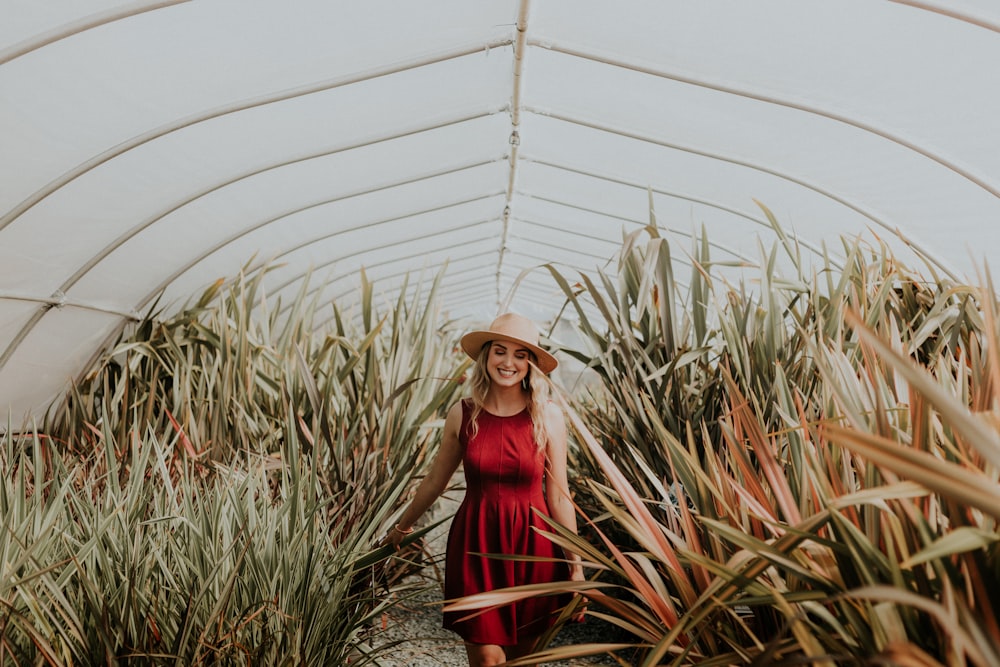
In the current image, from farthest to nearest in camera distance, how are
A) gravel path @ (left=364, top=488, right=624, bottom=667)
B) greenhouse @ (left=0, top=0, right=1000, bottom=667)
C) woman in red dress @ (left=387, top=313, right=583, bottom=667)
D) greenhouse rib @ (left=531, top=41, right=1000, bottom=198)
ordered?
greenhouse rib @ (left=531, top=41, right=1000, bottom=198) < gravel path @ (left=364, top=488, right=624, bottom=667) < woman in red dress @ (left=387, top=313, right=583, bottom=667) < greenhouse @ (left=0, top=0, right=1000, bottom=667)

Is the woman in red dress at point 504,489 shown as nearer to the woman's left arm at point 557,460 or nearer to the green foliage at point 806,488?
the woman's left arm at point 557,460

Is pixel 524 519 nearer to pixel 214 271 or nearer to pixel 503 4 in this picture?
pixel 503 4

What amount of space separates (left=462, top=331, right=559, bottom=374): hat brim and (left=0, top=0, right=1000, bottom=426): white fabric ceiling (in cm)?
67

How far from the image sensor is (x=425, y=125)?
4.32 m

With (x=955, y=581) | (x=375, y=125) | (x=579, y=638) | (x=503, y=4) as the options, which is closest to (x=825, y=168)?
(x=503, y=4)

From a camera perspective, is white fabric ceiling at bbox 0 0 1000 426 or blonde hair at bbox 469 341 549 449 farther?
white fabric ceiling at bbox 0 0 1000 426

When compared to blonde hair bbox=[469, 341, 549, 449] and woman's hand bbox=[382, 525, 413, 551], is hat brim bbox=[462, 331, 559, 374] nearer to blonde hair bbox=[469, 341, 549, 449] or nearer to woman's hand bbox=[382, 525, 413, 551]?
blonde hair bbox=[469, 341, 549, 449]

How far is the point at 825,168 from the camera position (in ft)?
13.3

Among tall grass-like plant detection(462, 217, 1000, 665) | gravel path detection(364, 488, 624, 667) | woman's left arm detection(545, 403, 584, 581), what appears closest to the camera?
tall grass-like plant detection(462, 217, 1000, 665)

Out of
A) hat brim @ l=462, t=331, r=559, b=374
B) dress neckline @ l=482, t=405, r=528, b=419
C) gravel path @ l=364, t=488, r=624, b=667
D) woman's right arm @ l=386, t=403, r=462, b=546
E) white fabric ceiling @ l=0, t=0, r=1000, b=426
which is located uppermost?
white fabric ceiling @ l=0, t=0, r=1000, b=426

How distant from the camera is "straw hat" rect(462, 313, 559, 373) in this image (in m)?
2.07

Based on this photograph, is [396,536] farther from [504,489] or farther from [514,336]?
[514,336]

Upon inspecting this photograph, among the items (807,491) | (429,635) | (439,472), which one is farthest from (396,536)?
(807,491)

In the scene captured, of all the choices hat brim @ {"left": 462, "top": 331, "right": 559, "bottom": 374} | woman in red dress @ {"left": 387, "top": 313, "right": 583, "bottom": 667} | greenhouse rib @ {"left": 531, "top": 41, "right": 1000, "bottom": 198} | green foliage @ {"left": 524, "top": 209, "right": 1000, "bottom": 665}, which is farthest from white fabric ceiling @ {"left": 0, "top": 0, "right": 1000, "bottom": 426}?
→ woman in red dress @ {"left": 387, "top": 313, "right": 583, "bottom": 667}
